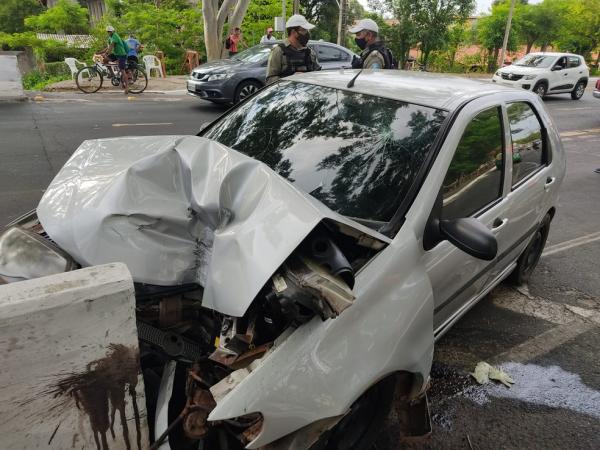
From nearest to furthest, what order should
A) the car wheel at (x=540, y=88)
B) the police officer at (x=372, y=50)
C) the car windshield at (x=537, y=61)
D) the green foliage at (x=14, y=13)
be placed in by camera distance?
1. the police officer at (x=372, y=50)
2. the car wheel at (x=540, y=88)
3. the car windshield at (x=537, y=61)
4. the green foliage at (x=14, y=13)

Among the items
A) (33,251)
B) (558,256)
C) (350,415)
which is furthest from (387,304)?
(558,256)

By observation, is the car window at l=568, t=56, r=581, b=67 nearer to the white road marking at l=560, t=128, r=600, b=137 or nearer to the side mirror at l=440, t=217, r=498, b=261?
the white road marking at l=560, t=128, r=600, b=137

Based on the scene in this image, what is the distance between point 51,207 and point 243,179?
3.05 feet

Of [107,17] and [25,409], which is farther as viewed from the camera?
[107,17]

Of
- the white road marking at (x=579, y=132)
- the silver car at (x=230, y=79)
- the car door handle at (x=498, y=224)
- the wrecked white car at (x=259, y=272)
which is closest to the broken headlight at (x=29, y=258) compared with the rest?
the wrecked white car at (x=259, y=272)

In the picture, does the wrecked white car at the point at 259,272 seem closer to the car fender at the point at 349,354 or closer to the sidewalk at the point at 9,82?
the car fender at the point at 349,354

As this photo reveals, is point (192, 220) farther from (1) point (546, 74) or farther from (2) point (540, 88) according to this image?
(2) point (540, 88)

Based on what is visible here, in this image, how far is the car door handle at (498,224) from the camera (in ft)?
9.23

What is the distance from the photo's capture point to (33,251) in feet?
6.38

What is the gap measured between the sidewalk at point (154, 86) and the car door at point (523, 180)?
12.9 meters

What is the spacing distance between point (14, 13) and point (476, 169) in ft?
117

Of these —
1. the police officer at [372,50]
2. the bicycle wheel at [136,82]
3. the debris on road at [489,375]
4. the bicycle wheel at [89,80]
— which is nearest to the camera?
the debris on road at [489,375]

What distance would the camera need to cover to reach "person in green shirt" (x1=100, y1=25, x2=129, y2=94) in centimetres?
1291

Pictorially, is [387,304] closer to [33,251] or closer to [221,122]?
[33,251]
